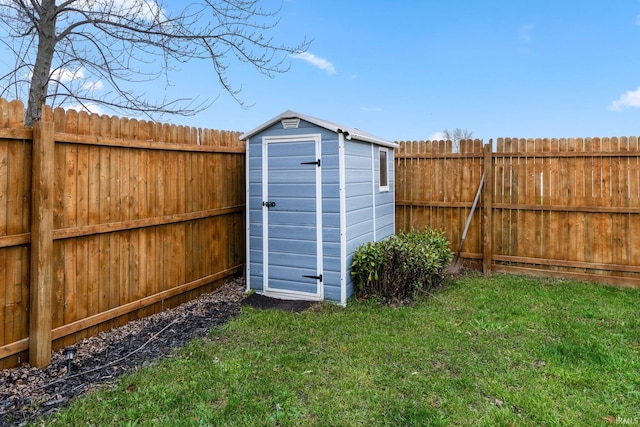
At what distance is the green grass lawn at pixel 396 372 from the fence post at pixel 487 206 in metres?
1.88

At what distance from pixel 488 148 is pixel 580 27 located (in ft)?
8.91

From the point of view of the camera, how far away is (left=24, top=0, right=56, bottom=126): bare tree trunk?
14.6 feet

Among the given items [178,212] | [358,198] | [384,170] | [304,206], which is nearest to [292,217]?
[304,206]

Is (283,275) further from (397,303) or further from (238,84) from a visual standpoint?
(238,84)

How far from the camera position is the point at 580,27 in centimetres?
640

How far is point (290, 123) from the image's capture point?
485 centimetres

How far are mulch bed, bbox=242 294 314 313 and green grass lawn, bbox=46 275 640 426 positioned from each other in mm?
203

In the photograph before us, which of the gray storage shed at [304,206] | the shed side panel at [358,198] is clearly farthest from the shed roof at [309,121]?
the shed side panel at [358,198]

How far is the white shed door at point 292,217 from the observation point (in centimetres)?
479

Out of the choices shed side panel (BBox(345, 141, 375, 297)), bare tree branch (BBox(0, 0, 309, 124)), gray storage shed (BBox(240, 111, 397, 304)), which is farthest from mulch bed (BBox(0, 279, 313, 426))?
bare tree branch (BBox(0, 0, 309, 124))

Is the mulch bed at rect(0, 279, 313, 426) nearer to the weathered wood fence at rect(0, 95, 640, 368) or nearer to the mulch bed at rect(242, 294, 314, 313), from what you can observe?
the mulch bed at rect(242, 294, 314, 313)

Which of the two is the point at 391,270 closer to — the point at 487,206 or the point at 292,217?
the point at 292,217

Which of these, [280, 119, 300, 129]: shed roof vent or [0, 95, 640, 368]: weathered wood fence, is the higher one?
[280, 119, 300, 129]: shed roof vent

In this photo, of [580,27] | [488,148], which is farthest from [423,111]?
[580,27]
